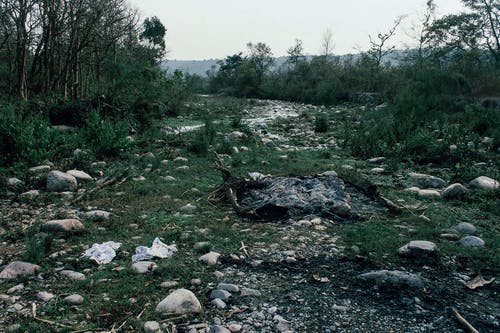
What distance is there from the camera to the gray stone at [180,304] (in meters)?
2.36

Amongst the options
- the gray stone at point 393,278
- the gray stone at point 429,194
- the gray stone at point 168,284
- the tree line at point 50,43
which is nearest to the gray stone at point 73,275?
the gray stone at point 168,284

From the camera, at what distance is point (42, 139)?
5.71 meters

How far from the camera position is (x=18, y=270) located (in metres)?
2.76

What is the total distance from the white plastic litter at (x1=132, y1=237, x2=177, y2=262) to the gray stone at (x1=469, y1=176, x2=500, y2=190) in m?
3.65

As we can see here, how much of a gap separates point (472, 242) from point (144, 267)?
2479 millimetres

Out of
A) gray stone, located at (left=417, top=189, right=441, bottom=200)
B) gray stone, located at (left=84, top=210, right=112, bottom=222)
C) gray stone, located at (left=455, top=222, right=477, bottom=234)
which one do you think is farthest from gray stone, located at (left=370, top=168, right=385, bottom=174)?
gray stone, located at (left=84, top=210, right=112, bottom=222)

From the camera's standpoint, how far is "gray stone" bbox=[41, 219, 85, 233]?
3490 mm

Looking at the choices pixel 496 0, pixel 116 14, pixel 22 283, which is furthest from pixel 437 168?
pixel 496 0

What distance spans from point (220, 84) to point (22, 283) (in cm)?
2956

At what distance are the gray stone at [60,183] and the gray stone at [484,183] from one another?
15.1ft

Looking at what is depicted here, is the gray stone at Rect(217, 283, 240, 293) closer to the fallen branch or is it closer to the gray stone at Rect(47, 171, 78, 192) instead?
the fallen branch

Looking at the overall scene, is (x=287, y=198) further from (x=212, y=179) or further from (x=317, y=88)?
(x=317, y=88)

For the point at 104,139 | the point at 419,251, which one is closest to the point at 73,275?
the point at 419,251

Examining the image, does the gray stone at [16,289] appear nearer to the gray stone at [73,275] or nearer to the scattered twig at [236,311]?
the gray stone at [73,275]
